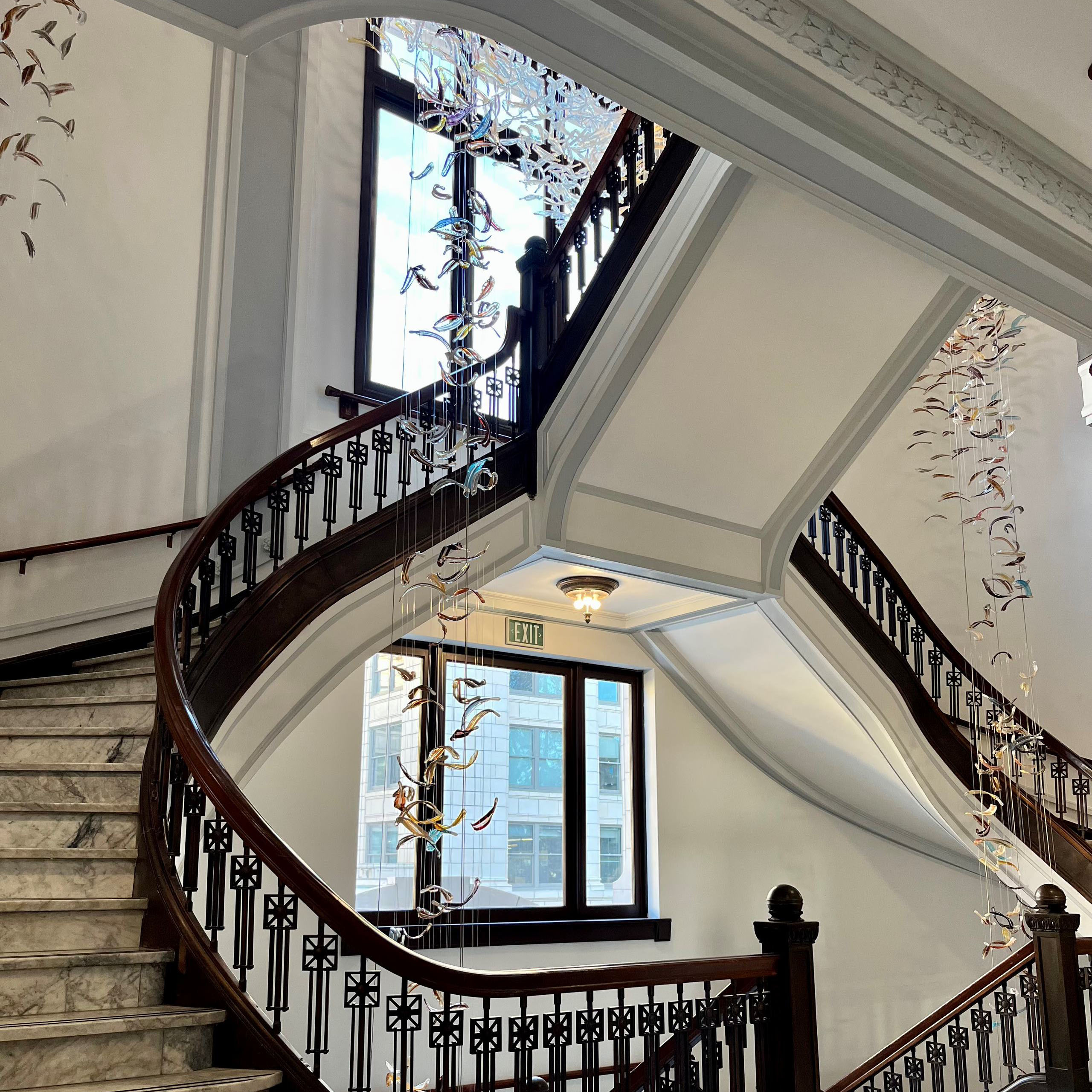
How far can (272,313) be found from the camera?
6.75 meters

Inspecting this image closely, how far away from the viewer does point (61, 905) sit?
356 centimetres

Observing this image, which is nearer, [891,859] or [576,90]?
[576,90]

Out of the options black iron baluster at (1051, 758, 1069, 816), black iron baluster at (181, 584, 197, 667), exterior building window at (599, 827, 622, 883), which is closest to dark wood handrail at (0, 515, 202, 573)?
black iron baluster at (181, 584, 197, 667)

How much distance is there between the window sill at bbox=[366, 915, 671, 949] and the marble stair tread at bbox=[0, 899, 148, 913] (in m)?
2.43

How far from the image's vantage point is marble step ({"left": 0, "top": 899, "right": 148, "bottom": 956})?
3521mm

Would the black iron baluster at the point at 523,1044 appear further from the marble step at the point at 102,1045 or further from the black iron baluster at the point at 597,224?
the black iron baluster at the point at 597,224

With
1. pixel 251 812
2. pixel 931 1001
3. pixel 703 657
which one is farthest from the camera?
pixel 931 1001

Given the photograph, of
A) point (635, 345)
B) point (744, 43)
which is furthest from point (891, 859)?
point (744, 43)

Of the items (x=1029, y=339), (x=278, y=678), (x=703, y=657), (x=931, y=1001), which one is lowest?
(x=931, y=1001)

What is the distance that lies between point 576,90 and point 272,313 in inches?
89.3

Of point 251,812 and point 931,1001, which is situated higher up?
point 251,812

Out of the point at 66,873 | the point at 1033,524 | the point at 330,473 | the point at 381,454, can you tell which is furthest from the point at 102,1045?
the point at 1033,524

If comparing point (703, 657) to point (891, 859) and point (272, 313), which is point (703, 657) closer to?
point (891, 859)

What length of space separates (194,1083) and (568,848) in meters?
4.30
